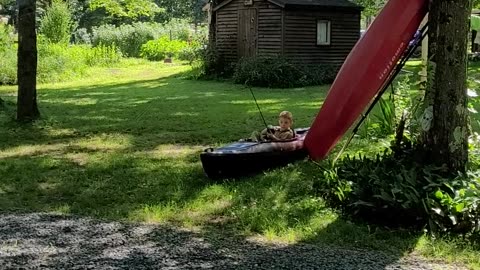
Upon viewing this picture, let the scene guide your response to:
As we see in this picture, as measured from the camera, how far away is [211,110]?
48.0 feet

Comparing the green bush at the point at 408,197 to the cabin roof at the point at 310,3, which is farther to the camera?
the cabin roof at the point at 310,3

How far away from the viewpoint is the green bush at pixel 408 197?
5.53 meters

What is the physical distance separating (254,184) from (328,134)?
1.15 metres

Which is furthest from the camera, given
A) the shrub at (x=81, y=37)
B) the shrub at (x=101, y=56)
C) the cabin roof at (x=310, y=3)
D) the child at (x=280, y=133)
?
the shrub at (x=81, y=37)

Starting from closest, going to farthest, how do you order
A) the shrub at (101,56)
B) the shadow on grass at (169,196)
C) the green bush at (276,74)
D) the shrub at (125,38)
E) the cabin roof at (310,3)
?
the shadow on grass at (169,196), the green bush at (276,74), the cabin roof at (310,3), the shrub at (101,56), the shrub at (125,38)

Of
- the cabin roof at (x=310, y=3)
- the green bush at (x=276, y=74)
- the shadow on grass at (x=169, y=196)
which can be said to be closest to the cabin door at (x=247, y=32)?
the cabin roof at (x=310, y=3)

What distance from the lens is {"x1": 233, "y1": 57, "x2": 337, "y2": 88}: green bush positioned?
21484 mm

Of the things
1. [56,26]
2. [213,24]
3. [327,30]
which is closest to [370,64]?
[327,30]

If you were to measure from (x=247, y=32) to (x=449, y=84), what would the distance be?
19.0 meters

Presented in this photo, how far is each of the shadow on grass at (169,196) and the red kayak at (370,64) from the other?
2.69 ft

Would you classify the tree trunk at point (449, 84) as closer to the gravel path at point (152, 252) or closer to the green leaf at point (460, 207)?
the green leaf at point (460, 207)

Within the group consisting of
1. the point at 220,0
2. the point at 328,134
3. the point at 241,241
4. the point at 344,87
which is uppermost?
the point at 220,0

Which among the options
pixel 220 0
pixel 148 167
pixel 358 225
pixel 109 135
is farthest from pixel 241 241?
pixel 220 0

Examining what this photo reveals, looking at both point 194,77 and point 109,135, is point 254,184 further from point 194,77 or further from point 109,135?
point 194,77
